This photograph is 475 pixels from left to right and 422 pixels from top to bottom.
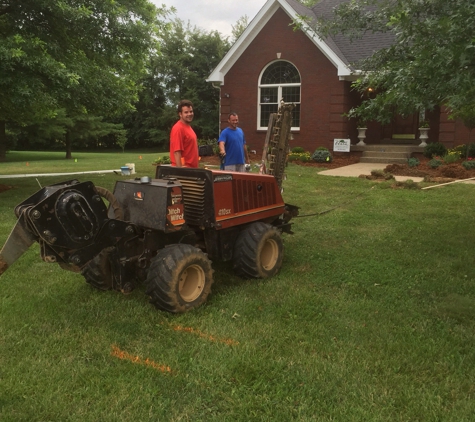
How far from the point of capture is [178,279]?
3957 millimetres

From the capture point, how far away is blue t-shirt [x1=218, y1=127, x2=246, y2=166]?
7.34 m

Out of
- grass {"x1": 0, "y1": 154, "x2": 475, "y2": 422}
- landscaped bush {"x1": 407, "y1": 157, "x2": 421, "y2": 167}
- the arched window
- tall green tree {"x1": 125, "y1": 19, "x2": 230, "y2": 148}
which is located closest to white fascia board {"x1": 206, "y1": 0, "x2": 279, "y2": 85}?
the arched window

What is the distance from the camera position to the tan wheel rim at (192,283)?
4.21 meters

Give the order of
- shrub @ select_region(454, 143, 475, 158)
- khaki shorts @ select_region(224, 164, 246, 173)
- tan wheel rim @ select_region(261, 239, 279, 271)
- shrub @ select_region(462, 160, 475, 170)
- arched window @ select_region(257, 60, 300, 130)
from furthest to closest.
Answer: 1. arched window @ select_region(257, 60, 300, 130)
2. shrub @ select_region(454, 143, 475, 158)
3. shrub @ select_region(462, 160, 475, 170)
4. khaki shorts @ select_region(224, 164, 246, 173)
5. tan wheel rim @ select_region(261, 239, 279, 271)

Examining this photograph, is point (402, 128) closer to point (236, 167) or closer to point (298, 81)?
point (298, 81)

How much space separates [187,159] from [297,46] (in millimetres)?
14577

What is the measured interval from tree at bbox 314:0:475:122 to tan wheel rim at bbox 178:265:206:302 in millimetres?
2721

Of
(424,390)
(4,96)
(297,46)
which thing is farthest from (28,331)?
(297,46)

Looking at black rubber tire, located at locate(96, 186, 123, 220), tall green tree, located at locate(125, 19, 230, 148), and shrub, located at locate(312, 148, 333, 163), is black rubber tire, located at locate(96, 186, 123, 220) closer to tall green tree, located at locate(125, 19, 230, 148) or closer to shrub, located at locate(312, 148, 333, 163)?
shrub, located at locate(312, 148, 333, 163)

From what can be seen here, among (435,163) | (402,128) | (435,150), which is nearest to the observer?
(435,163)

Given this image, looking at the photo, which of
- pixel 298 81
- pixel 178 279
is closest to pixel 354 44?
pixel 298 81

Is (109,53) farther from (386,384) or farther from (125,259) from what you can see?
(386,384)

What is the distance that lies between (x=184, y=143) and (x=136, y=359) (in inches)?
113

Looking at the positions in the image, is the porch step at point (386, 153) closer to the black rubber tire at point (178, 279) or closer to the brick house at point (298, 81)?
the brick house at point (298, 81)
